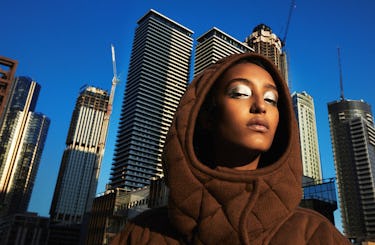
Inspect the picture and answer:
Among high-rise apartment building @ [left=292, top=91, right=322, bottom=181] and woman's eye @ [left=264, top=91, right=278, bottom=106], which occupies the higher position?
high-rise apartment building @ [left=292, top=91, right=322, bottom=181]

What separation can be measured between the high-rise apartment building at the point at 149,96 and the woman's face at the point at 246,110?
105 m

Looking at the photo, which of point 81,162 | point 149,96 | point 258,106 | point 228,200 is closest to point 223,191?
point 228,200

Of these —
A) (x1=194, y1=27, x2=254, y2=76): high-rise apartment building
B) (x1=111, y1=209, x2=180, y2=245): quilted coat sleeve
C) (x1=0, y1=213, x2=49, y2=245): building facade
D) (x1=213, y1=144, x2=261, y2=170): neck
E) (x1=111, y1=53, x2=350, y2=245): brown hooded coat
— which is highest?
(x1=194, y1=27, x2=254, y2=76): high-rise apartment building

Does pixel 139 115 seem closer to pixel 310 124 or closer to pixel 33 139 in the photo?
pixel 310 124

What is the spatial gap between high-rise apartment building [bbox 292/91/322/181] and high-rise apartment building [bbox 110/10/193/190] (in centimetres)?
5002

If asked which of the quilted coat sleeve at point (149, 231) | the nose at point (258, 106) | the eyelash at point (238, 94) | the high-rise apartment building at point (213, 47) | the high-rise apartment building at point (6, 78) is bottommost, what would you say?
the quilted coat sleeve at point (149, 231)

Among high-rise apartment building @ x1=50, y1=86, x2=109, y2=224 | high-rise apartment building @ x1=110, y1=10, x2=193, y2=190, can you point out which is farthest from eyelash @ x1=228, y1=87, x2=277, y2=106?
high-rise apartment building @ x1=50, y1=86, x2=109, y2=224

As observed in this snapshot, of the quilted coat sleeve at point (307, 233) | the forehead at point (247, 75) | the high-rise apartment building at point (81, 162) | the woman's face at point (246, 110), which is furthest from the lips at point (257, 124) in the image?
the high-rise apartment building at point (81, 162)

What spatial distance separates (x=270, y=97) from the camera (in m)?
2.49

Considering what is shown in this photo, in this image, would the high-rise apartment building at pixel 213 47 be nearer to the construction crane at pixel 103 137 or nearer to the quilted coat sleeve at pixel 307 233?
the construction crane at pixel 103 137

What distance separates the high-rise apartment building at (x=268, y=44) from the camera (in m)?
128

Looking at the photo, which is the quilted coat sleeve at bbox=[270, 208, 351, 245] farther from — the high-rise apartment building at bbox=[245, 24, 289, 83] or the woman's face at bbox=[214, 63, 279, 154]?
the high-rise apartment building at bbox=[245, 24, 289, 83]

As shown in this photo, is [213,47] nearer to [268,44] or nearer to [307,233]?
[268,44]

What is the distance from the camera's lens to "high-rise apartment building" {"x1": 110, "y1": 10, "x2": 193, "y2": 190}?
107000mm
